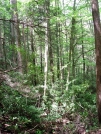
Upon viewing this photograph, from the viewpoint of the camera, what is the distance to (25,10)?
12875mm

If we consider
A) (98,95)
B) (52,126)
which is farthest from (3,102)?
(98,95)

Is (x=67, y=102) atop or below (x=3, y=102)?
below

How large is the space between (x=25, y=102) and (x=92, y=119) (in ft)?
9.65

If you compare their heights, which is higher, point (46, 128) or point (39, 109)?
point (39, 109)

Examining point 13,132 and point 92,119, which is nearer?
point 13,132

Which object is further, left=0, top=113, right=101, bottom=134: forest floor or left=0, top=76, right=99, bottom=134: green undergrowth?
left=0, top=76, right=99, bottom=134: green undergrowth

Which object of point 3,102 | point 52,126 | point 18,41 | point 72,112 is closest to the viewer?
point 3,102

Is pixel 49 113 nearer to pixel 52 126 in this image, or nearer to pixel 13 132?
pixel 52 126

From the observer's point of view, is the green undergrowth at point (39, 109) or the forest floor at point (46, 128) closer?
the forest floor at point (46, 128)

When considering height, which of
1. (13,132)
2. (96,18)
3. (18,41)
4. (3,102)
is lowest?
(13,132)

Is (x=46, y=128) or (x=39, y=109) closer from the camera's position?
(x=46, y=128)

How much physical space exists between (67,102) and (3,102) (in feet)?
12.7

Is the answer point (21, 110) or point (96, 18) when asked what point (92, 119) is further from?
point (96, 18)

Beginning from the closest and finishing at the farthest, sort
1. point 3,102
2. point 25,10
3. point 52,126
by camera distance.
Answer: point 3,102, point 52,126, point 25,10
